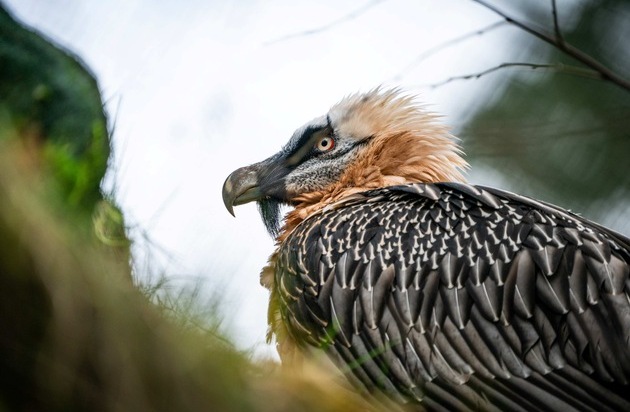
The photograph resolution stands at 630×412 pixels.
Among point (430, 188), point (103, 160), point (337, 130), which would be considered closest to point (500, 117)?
point (337, 130)

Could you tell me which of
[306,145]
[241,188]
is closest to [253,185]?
[241,188]

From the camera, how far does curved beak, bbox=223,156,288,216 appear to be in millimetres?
7227

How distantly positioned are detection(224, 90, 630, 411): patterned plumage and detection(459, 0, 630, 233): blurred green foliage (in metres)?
2.43

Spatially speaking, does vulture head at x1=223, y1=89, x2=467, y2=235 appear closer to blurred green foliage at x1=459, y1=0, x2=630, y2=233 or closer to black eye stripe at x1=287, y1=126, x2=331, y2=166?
black eye stripe at x1=287, y1=126, x2=331, y2=166

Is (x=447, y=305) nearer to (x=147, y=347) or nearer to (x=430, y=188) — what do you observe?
(x=430, y=188)

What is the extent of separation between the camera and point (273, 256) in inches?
257

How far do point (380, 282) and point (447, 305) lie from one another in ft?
1.45

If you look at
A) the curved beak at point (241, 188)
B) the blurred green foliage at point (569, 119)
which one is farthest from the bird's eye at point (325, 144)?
the blurred green foliage at point (569, 119)

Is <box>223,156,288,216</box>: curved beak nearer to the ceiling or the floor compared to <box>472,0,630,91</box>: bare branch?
nearer to the floor

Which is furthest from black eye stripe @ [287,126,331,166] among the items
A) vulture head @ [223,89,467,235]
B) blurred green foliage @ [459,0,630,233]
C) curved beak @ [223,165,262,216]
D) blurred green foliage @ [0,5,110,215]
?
blurred green foliage @ [0,5,110,215]

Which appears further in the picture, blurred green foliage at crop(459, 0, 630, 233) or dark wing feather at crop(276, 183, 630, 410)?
blurred green foliage at crop(459, 0, 630, 233)

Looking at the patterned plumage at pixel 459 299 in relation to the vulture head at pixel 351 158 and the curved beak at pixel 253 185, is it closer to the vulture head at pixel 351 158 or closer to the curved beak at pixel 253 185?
the vulture head at pixel 351 158

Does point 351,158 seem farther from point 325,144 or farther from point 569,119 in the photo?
point 569,119

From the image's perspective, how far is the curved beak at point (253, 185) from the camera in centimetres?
723
